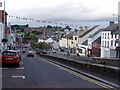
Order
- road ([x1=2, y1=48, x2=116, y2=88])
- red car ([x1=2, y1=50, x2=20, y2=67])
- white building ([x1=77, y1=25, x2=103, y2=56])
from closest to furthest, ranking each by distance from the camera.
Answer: road ([x1=2, y1=48, x2=116, y2=88]), red car ([x1=2, y1=50, x2=20, y2=67]), white building ([x1=77, y1=25, x2=103, y2=56])

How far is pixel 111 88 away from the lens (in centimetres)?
1359

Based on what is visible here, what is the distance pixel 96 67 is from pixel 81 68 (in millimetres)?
4453

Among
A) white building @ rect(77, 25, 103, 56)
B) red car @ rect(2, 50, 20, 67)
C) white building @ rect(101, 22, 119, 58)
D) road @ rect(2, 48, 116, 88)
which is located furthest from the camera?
white building @ rect(77, 25, 103, 56)

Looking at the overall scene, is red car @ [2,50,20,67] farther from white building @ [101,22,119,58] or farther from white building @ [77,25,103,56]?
white building @ [77,25,103,56]

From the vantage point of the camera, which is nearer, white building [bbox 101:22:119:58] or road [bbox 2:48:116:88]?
road [bbox 2:48:116:88]

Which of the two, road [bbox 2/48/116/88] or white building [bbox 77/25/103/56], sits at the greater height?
white building [bbox 77/25/103/56]

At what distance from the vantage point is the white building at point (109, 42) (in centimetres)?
6950

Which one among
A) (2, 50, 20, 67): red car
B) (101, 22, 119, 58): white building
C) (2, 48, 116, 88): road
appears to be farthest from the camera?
(101, 22, 119, 58): white building

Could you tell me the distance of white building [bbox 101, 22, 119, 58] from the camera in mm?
69500

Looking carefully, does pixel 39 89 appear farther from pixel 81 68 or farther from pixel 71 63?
pixel 71 63

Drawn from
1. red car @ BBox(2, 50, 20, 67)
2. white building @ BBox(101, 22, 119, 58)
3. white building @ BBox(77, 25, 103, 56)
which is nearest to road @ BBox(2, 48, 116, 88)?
red car @ BBox(2, 50, 20, 67)

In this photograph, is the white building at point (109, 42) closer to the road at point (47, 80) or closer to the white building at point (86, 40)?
the white building at point (86, 40)

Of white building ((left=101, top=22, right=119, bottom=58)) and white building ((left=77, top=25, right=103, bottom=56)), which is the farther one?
white building ((left=77, top=25, right=103, bottom=56))

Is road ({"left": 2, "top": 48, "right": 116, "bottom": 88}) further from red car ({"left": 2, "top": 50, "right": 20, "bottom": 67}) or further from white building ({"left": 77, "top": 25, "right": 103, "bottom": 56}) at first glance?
white building ({"left": 77, "top": 25, "right": 103, "bottom": 56})
